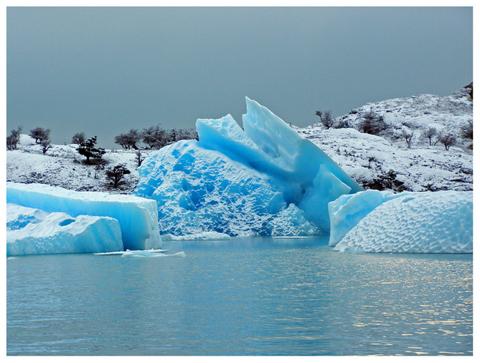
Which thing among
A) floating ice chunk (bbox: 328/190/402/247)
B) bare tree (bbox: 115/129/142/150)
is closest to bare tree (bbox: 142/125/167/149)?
bare tree (bbox: 115/129/142/150)

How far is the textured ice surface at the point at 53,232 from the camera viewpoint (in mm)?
17500

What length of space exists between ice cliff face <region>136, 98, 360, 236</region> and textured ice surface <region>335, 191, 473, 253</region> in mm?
9080

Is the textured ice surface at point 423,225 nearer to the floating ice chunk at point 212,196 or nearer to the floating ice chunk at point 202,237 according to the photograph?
the floating ice chunk at point 202,237

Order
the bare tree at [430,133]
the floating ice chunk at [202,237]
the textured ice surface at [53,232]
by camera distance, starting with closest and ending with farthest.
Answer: the textured ice surface at [53,232] → the floating ice chunk at [202,237] → the bare tree at [430,133]

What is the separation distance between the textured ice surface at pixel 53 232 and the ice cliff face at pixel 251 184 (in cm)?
892

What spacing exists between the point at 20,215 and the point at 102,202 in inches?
80.9

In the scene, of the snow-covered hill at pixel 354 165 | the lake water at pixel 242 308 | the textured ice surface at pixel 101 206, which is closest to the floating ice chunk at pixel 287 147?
the textured ice surface at pixel 101 206

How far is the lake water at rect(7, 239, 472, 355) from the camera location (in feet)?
21.7

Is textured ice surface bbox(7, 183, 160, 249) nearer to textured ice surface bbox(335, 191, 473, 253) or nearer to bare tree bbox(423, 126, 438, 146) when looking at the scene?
textured ice surface bbox(335, 191, 473, 253)

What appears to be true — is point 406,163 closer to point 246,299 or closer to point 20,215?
point 20,215

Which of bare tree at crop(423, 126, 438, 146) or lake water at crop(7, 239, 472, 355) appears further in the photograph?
bare tree at crop(423, 126, 438, 146)

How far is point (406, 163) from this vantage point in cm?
4253

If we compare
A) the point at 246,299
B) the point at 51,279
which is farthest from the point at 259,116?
the point at 246,299

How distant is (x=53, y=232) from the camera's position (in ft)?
58.2
